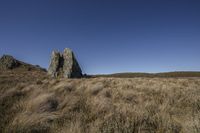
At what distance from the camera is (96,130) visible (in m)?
3.47

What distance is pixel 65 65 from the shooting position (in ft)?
118

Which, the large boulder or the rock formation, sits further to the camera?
the large boulder

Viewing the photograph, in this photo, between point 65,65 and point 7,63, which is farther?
point 7,63

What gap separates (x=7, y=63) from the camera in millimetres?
52875

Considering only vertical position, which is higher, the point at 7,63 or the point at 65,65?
the point at 7,63

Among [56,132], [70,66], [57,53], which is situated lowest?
[56,132]

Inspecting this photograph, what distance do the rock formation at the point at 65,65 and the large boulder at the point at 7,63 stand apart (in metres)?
19.9

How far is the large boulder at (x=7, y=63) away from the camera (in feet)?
169

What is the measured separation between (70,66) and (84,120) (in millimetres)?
30792

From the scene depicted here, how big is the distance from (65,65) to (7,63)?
26.8 metres

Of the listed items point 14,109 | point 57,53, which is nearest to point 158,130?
point 14,109

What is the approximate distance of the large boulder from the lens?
2027 inches

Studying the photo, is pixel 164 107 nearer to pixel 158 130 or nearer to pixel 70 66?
pixel 158 130

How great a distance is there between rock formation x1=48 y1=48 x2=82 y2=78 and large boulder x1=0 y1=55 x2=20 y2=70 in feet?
65.2
